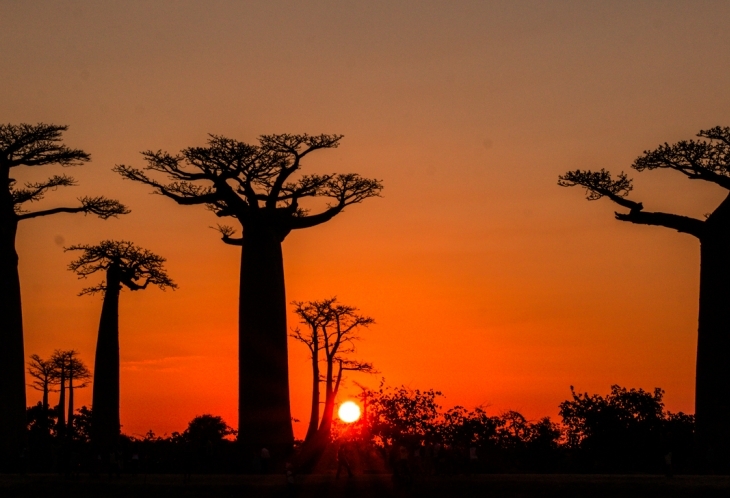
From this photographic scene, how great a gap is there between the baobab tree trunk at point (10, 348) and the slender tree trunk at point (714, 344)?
49.5ft

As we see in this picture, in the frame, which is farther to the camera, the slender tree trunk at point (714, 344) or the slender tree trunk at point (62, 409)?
the slender tree trunk at point (62, 409)

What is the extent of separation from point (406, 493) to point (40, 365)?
1232 inches

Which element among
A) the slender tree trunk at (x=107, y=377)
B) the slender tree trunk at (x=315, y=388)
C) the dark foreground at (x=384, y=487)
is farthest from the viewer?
the slender tree trunk at (x=315, y=388)

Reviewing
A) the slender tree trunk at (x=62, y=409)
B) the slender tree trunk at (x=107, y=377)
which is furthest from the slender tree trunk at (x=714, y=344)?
the slender tree trunk at (x=62, y=409)

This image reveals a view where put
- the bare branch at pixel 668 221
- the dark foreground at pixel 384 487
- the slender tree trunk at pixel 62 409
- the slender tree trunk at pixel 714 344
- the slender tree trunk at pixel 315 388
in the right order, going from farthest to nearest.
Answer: the slender tree trunk at pixel 62 409
the slender tree trunk at pixel 315 388
the bare branch at pixel 668 221
the slender tree trunk at pixel 714 344
the dark foreground at pixel 384 487

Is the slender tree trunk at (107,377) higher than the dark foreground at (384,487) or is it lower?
higher

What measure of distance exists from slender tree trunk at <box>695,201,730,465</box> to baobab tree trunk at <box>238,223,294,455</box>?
29.4 feet

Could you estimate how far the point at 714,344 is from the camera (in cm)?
2531

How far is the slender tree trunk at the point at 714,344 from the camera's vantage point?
24672 millimetres

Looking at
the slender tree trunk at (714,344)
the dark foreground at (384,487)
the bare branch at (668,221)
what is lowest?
the dark foreground at (384,487)

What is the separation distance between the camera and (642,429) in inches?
1106

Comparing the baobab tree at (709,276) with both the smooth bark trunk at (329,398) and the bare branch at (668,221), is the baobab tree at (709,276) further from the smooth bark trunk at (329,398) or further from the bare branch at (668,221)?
the smooth bark trunk at (329,398)

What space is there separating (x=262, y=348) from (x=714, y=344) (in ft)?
32.1

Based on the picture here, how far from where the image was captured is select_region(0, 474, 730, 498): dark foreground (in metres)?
19.1
